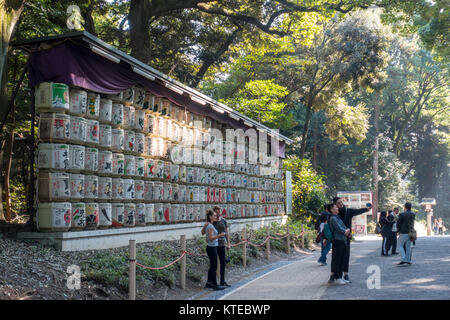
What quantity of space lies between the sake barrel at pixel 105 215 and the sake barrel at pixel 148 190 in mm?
1686

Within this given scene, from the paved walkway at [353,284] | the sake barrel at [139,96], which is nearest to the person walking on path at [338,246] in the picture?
the paved walkway at [353,284]

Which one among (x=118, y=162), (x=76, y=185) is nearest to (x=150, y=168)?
(x=118, y=162)

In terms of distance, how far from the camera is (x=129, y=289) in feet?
28.3

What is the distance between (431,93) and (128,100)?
47950mm

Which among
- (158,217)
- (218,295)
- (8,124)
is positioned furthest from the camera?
(8,124)

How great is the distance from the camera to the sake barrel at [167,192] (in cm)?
1380

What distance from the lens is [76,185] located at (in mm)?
10438

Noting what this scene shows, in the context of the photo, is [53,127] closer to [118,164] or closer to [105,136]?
[105,136]

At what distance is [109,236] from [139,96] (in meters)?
3.90

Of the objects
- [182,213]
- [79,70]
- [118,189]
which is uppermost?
[79,70]

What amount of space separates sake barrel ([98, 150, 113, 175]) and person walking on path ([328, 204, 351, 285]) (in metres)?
5.41

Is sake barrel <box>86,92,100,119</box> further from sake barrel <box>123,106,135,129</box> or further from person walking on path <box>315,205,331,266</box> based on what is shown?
person walking on path <box>315,205,331,266</box>

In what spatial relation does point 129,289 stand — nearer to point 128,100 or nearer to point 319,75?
point 128,100
